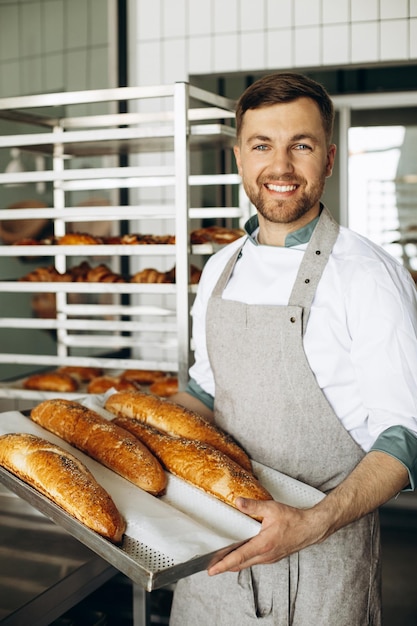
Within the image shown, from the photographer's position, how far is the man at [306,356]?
1416 mm

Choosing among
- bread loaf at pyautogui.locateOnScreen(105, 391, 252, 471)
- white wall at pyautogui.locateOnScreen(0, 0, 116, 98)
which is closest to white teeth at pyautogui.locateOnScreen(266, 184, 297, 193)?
bread loaf at pyautogui.locateOnScreen(105, 391, 252, 471)

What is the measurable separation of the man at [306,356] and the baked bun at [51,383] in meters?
1.22

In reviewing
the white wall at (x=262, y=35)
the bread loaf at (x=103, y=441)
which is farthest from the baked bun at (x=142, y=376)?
the white wall at (x=262, y=35)

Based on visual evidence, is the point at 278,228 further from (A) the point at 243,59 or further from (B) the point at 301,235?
(A) the point at 243,59

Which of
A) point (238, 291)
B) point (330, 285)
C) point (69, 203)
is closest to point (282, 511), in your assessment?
point (330, 285)

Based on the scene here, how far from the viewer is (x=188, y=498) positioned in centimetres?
133

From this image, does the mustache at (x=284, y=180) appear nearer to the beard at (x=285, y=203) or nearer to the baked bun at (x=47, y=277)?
the beard at (x=285, y=203)

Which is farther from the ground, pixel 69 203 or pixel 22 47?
pixel 22 47

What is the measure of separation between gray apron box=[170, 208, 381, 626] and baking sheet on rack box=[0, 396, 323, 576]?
0.12m

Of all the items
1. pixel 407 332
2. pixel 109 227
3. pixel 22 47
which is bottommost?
pixel 407 332

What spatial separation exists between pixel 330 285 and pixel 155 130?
1.12 m

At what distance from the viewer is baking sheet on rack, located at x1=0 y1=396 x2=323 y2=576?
3.69 feet

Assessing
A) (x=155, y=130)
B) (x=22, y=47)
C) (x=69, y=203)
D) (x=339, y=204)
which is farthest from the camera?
(x=339, y=204)

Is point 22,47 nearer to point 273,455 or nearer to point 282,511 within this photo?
point 273,455
